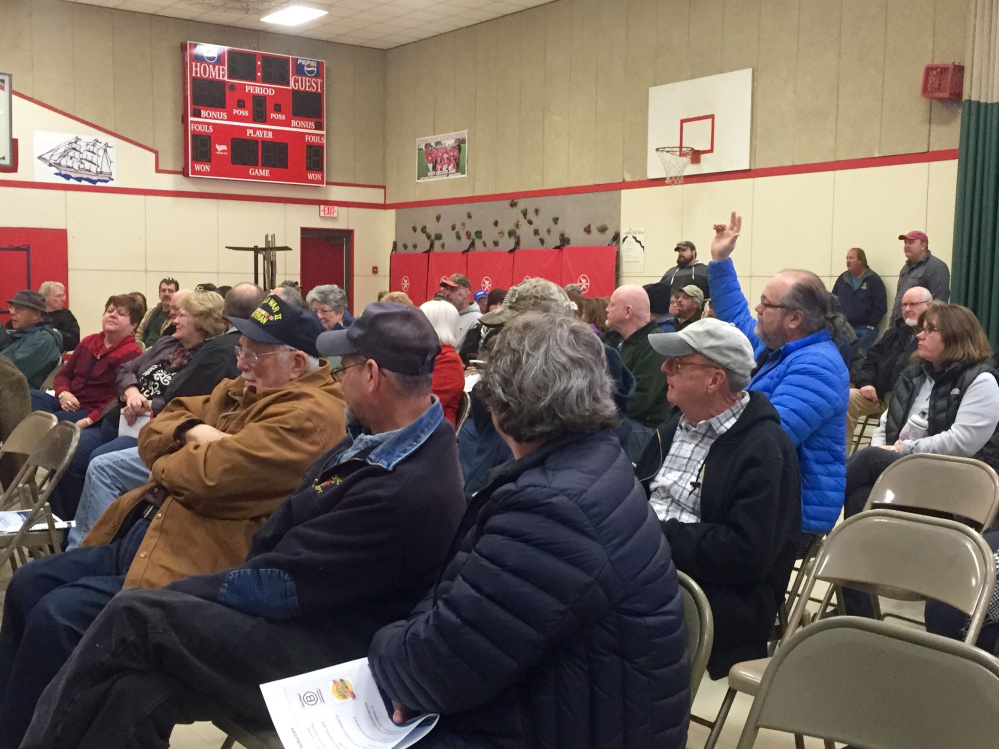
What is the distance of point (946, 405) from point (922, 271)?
4371 mm

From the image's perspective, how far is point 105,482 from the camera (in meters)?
3.91

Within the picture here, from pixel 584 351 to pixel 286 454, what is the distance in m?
1.17

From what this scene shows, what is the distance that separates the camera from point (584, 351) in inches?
70.1

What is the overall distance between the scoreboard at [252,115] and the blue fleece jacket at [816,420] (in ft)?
36.6

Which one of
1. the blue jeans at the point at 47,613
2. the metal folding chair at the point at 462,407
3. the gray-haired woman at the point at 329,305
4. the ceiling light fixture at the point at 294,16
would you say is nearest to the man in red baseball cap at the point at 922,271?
the gray-haired woman at the point at 329,305

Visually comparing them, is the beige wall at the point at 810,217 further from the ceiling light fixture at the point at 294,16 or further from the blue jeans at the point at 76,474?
the blue jeans at the point at 76,474

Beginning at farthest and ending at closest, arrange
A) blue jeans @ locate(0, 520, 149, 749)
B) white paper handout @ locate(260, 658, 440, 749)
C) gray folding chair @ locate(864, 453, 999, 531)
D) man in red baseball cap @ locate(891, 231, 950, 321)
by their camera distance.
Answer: man in red baseball cap @ locate(891, 231, 950, 321) < gray folding chair @ locate(864, 453, 999, 531) < blue jeans @ locate(0, 520, 149, 749) < white paper handout @ locate(260, 658, 440, 749)

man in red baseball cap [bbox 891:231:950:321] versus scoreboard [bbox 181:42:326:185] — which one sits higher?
scoreboard [bbox 181:42:326:185]

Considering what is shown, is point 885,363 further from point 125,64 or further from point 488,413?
point 125,64

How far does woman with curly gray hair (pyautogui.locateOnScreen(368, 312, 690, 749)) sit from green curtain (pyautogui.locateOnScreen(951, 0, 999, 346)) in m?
7.12

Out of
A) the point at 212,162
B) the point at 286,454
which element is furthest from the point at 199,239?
the point at 286,454

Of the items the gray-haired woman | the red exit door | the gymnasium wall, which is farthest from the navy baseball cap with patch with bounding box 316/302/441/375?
the red exit door

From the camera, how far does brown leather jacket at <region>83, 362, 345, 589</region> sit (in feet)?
8.55

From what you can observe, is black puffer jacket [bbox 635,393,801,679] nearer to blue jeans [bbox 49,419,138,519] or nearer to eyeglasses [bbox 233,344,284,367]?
eyeglasses [bbox 233,344,284,367]
